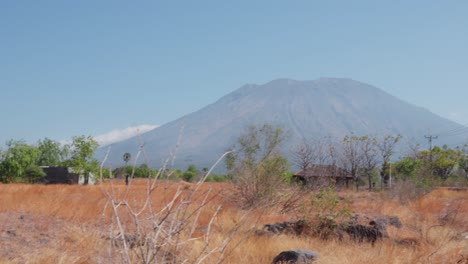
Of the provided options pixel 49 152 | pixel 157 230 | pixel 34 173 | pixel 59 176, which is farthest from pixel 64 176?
pixel 157 230

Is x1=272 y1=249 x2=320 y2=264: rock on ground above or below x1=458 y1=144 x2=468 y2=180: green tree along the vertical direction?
below

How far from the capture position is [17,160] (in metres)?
45.6

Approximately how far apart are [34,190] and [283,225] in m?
8.47

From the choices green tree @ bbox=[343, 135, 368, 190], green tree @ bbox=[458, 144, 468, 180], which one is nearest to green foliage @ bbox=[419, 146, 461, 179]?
green tree @ bbox=[458, 144, 468, 180]

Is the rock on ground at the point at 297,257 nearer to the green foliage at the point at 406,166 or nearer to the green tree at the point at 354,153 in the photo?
the green tree at the point at 354,153

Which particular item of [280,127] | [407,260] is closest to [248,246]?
[407,260]

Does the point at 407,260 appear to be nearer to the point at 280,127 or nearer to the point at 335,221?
the point at 335,221

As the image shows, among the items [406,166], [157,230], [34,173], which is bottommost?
[406,166]

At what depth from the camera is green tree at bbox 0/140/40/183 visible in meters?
44.5

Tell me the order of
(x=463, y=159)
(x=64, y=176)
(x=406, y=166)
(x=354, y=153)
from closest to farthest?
1. (x=64, y=176)
2. (x=354, y=153)
3. (x=406, y=166)
4. (x=463, y=159)

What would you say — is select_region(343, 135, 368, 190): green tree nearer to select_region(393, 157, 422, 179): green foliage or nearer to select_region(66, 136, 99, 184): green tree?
select_region(393, 157, 422, 179): green foliage

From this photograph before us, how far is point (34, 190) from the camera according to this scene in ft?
50.3

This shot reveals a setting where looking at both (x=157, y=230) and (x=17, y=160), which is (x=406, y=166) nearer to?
(x=17, y=160)

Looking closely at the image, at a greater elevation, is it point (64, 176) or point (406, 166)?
point (64, 176)
